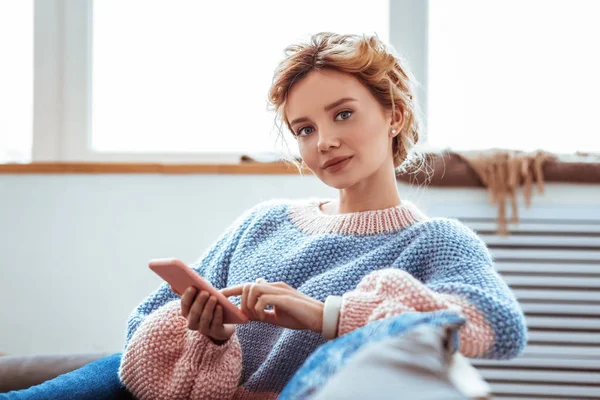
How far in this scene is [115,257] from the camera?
2.09 m

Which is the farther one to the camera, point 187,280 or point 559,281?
point 559,281

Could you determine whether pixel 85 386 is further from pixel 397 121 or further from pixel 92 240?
pixel 92 240

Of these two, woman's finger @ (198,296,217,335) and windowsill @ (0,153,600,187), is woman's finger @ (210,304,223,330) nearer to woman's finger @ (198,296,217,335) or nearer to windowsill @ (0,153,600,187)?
woman's finger @ (198,296,217,335)

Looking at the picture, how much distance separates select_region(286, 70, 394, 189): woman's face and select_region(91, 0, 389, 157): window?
107 centimetres

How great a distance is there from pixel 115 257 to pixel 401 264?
1.28m

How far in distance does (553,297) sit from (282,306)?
1331mm

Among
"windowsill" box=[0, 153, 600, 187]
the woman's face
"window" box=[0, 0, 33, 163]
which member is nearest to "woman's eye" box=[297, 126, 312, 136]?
the woman's face

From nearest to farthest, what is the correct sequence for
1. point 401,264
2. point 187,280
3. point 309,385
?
point 309,385, point 187,280, point 401,264

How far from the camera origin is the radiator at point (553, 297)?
6.48 feet

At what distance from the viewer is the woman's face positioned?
1115mm

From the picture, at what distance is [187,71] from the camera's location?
2.22m

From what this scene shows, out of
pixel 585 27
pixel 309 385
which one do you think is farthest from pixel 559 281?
pixel 309 385

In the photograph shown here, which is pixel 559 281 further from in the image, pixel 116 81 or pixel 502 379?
pixel 116 81

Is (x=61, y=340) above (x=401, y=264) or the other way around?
the other way around
